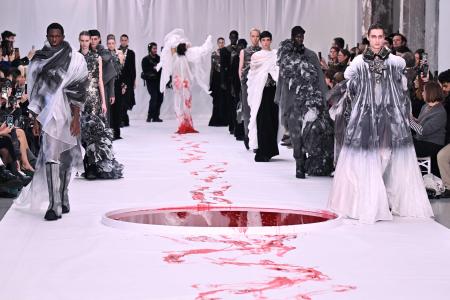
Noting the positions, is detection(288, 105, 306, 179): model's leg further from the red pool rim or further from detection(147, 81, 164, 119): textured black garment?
detection(147, 81, 164, 119): textured black garment

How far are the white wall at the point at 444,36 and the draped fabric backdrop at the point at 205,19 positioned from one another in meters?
6.78

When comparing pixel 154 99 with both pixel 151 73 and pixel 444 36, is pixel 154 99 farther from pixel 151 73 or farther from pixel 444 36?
→ pixel 444 36

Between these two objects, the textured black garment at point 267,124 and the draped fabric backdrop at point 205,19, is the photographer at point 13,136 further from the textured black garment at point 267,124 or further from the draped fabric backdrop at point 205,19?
the draped fabric backdrop at point 205,19

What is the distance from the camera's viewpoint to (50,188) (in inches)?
309

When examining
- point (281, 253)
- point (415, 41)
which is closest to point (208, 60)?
point (415, 41)

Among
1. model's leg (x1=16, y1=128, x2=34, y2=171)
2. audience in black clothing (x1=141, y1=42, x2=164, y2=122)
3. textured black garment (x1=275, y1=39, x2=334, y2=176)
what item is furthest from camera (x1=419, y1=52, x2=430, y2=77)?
audience in black clothing (x1=141, y1=42, x2=164, y2=122)

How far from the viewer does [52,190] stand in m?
7.84

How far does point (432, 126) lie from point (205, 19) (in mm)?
13113

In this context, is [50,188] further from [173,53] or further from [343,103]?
[173,53]

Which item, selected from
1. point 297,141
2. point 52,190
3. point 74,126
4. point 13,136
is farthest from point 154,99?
point 52,190

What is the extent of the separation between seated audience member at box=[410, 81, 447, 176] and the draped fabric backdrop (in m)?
11.3

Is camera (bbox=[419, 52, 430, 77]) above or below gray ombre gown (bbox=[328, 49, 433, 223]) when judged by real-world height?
above

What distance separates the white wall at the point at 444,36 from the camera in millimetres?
13586

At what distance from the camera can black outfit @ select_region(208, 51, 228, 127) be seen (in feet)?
63.3
